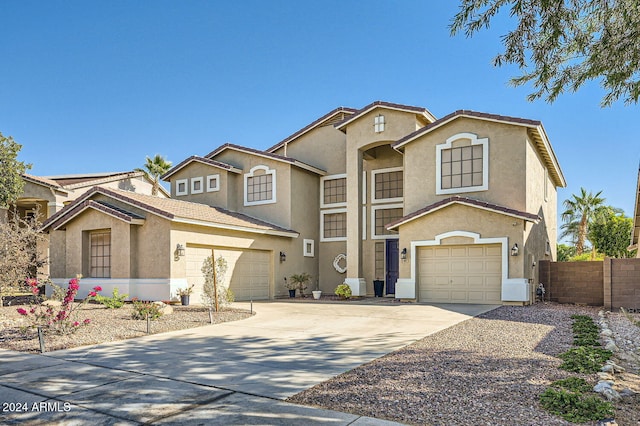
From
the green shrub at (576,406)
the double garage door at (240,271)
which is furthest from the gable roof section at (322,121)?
the green shrub at (576,406)

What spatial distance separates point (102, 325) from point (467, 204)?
12.3 m

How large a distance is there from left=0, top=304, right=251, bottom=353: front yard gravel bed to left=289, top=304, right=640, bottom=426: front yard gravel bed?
5615mm

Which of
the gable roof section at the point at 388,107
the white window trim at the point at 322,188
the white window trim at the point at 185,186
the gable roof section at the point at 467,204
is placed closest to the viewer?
the gable roof section at the point at 467,204

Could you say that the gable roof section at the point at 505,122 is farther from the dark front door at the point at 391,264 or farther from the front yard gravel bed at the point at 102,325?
the front yard gravel bed at the point at 102,325

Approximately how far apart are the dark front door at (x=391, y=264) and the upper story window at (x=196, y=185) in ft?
32.2

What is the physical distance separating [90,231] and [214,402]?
48.5ft

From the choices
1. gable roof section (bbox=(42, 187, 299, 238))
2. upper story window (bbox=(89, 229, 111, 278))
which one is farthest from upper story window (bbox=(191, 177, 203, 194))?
upper story window (bbox=(89, 229, 111, 278))

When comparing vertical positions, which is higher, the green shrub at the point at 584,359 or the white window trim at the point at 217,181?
the white window trim at the point at 217,181

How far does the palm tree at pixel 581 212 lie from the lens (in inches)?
1533

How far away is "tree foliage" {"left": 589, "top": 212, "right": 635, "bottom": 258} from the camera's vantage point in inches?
1377

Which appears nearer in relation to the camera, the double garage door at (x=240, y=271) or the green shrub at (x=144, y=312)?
the green shrub at (x=144, y=312)

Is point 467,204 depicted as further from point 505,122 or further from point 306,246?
point 306,246

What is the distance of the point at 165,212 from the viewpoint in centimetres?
1623

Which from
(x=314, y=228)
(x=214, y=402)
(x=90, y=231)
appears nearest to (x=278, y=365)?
(x=214, y=402)
